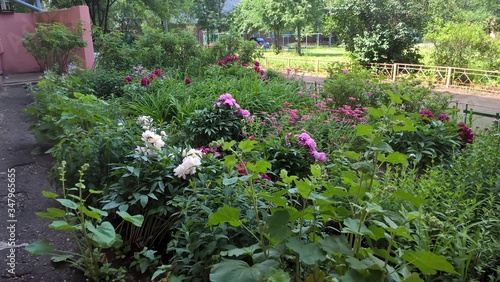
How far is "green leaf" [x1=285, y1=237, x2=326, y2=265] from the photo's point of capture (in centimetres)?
145

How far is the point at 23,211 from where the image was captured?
328 cm

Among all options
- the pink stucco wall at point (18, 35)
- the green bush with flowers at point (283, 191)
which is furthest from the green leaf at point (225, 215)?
the pink stucco wall at point (18, 35)

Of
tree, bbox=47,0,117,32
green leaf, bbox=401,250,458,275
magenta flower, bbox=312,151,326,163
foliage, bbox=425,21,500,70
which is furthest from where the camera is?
tree, bbox=47,0,117,32

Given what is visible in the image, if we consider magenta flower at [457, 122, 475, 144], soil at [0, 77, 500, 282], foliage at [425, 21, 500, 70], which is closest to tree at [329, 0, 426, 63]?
foliage at [425, 21, 500, 70]

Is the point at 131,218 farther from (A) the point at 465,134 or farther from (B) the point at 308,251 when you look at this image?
(A) the point at 465,134

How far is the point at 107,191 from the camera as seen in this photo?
9.20 feet

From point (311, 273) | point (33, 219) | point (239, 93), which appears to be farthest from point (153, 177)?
point (239, 93)

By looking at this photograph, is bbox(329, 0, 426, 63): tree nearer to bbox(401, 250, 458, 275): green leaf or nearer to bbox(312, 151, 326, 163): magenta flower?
bbox(312, 151, 326, 163): magenta flower

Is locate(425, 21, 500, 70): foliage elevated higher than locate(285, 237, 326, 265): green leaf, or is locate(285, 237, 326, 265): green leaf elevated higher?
locate(425, 21, 500, 70): foliage

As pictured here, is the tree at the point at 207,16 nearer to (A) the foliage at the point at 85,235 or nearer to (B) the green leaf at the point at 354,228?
(A) the foliage at the point at 85,235

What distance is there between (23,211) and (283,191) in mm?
2579

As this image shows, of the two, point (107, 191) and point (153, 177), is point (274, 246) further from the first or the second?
point (107, 191)

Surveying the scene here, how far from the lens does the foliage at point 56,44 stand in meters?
9.81

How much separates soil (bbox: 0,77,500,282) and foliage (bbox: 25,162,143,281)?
3.9 inches
